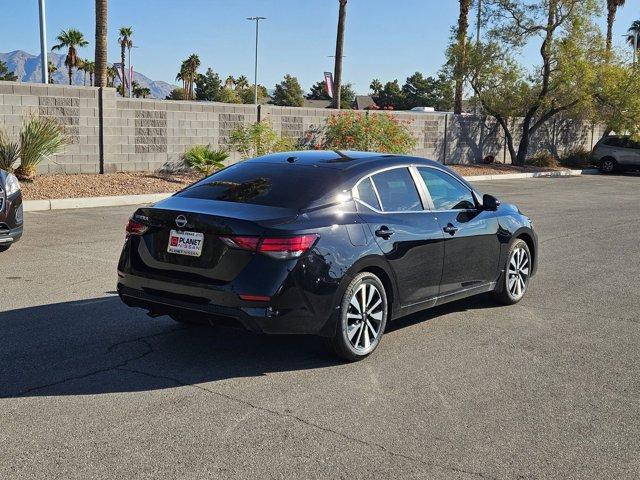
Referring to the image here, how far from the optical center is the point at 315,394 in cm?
502

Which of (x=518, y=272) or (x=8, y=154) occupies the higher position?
(x=8, y=154)

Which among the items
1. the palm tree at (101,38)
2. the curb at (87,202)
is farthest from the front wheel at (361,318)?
the palm tree at (101,38)

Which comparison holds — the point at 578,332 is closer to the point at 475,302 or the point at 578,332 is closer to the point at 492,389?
the point at 475,302

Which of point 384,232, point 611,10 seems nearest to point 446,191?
point 384,232

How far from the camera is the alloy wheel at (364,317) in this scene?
562 centimetres

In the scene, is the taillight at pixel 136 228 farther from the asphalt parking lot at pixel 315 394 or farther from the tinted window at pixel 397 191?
the tinted window at pixel 397 191

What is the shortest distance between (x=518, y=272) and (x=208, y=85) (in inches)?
3996

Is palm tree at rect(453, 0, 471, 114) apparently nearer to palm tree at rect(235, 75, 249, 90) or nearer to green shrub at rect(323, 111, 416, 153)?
green shrub at rect(323, 111, 416, 153)

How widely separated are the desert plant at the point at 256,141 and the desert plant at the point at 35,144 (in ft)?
17.6

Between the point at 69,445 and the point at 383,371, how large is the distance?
7.61ft

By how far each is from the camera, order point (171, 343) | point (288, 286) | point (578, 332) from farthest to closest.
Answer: point (578, 332) < point (171, 343) < point (288, 286)

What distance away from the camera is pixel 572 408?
16.2ft

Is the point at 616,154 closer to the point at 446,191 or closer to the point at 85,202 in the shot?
the point at 85,202

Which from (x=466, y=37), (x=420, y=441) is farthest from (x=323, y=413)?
(x=466, y=37)
